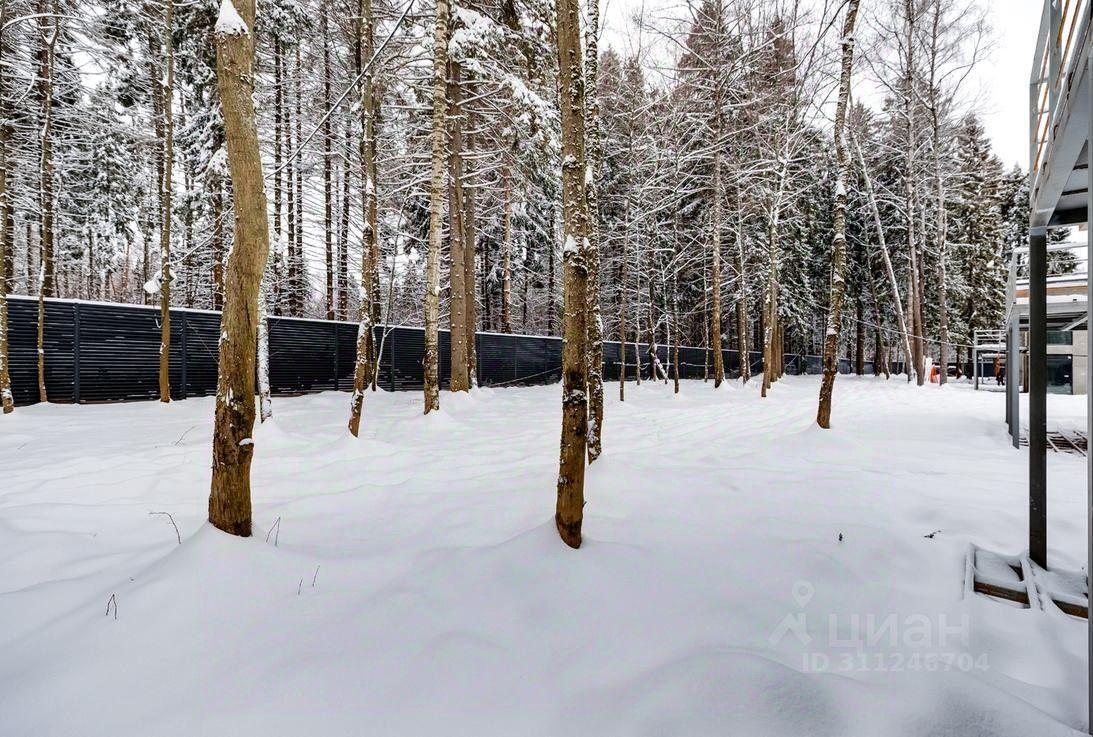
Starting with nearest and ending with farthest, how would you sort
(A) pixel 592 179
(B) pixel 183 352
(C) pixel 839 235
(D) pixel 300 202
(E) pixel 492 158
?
1. (A) pixel 592 179
2. (C) pixel 839 235
3. (B) pixel 183 352
4. (E) pixel 492 158
5. (D) pixel 300 202

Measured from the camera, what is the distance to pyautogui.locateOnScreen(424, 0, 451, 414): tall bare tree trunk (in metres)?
6.81

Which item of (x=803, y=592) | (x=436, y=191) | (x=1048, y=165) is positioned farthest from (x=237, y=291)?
(x=436, y=191)

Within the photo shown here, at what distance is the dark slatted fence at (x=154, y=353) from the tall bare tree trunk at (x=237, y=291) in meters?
4.12

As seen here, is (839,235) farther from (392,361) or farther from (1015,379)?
(392,361)

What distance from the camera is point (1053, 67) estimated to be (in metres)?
2.47

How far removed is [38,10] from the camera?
9906mm

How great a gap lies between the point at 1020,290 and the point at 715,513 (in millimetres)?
5505

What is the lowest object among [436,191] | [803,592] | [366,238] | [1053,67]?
[803,592]

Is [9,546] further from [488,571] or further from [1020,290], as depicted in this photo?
[1020,290]

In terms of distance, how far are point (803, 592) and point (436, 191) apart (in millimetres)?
6556

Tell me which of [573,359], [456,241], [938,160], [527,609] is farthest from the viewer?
[938,160]

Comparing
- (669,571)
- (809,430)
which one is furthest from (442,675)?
(809,430)

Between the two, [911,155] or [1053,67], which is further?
[911,155]

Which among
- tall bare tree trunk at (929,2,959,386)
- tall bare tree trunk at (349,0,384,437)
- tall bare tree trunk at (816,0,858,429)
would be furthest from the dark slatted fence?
tall bare tree trunk at (929,2,959,386)
